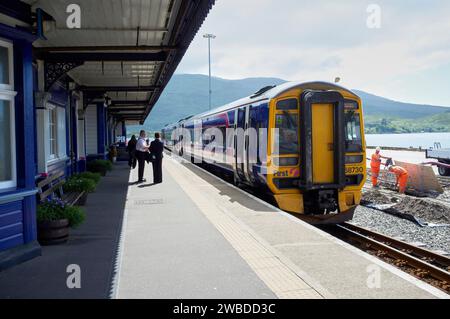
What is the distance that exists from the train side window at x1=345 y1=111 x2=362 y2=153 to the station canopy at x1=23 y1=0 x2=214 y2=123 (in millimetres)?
3842

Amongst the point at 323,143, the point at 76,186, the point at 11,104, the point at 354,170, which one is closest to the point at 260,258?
the point at 11,104

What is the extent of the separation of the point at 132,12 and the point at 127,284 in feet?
14.4

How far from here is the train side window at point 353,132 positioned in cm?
977

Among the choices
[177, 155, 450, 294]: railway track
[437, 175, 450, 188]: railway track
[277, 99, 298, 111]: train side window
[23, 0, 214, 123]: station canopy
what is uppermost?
[23, 0, 214, 123]: station canopy

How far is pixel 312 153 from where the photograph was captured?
9469mm

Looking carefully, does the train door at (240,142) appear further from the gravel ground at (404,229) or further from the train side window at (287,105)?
the gravel ground at (404,229)

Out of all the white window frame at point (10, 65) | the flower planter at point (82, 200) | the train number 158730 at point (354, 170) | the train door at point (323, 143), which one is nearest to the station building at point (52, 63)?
the white window frame at point (10, 65)

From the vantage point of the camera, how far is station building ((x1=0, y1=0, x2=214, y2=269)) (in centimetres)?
585

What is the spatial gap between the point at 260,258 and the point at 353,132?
199 inches

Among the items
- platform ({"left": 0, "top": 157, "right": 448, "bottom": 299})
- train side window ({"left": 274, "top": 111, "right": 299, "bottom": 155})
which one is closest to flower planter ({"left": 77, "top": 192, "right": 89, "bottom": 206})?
platform ({"left": 0, "top": 157, "right": 448, "bottom": 299})

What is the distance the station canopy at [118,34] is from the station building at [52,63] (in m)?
0.01

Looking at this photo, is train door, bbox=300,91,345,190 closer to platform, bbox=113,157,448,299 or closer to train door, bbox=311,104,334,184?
train door, bbox=311,104,334,184

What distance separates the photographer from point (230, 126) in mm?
13320
